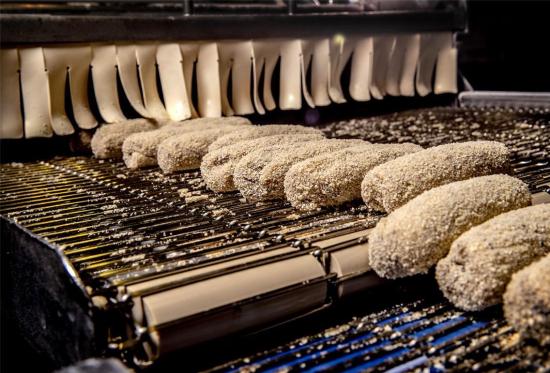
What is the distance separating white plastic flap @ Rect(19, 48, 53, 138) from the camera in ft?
11.7

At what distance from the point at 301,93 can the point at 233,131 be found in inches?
64.5

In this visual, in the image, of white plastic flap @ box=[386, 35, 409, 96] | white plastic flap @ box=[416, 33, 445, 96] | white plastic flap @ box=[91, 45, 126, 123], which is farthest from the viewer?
white plastic flap @ box=[416, 33, 445, 96]

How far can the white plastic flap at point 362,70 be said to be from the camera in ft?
16.1

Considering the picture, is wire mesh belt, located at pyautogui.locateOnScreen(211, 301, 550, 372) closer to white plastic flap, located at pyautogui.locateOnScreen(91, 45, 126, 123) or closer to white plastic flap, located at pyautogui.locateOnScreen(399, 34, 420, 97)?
white plastic flap, located at pyautogui.locateOnScreen(91, 45, 126, 123)

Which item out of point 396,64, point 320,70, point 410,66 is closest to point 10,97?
point 320,70

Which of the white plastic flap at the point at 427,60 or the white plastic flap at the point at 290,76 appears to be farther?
the white plastic flap at the point at 427,60

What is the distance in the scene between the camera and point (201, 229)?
199 centimetres

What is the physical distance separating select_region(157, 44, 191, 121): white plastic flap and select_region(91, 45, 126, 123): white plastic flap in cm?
31

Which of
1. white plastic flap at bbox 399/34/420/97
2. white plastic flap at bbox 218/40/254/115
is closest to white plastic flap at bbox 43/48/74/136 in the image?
white plastic flap at bbox 218/40/254/115

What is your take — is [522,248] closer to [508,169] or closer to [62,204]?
[508,169]

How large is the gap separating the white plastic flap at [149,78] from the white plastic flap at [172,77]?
39 millimetres

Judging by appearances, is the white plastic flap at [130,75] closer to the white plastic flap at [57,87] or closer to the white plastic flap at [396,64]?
the white plastic flap at [57,87]

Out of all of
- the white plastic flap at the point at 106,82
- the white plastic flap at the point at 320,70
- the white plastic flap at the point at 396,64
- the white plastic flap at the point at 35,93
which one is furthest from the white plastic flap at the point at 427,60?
the white plastic flap at the point at 35,93

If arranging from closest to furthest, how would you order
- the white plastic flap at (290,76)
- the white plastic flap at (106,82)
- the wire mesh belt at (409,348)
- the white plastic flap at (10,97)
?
the wire mesh belt at (409,348) → the white plastic flap at (10,97) → the white plastic flap at (106,82) → the white plastic flap at (290,76)
